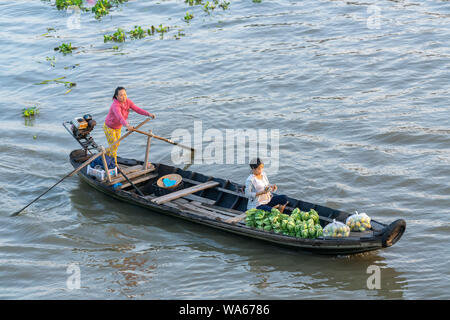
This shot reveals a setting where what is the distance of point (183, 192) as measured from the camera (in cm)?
934

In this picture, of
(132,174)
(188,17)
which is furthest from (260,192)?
(188,17)

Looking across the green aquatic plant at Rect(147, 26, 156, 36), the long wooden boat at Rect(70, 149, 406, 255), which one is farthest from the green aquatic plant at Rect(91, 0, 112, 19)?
the long wooden boat at Rect(70, 149, 406, 255)

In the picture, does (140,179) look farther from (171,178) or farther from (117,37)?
(117,37)

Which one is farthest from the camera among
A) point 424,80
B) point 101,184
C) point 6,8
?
point 6,8

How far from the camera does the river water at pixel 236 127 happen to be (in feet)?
25.5

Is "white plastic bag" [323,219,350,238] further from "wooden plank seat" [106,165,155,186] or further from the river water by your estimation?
"wooden plank seat" [106,165,155,186]

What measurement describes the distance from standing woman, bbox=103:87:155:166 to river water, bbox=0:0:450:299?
105cm

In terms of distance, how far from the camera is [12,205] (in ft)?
32.6

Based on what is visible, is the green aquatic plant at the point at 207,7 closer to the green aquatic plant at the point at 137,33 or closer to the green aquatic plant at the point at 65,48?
the green aquatic plant at the point at 137,33

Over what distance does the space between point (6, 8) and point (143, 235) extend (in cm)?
1466

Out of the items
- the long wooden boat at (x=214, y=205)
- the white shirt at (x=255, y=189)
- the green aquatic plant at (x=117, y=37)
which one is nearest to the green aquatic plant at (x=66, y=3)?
the green aquatic plant at (x=117, y=37)
